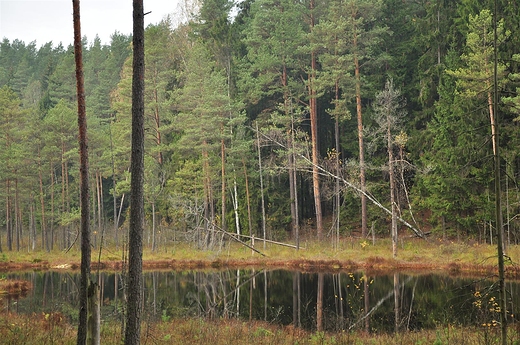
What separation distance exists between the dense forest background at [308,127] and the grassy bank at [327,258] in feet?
5.23

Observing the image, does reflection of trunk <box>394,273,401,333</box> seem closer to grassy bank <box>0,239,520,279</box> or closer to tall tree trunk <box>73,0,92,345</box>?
grassy bank <box>0,239,520,279</box>

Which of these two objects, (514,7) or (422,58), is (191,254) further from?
(514,7)

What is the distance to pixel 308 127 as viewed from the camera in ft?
142

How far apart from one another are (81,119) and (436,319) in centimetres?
1204

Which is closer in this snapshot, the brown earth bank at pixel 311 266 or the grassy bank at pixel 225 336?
the grassy bank at pixel 225 336

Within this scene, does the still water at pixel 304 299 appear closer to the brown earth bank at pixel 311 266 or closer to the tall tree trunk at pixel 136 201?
the brown earth bank at pixel 311 266

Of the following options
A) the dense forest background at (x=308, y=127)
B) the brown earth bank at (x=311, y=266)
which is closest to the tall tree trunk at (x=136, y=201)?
the brown earth bank at (x=311, y=266)

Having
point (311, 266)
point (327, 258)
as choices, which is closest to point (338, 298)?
point (311, 266)

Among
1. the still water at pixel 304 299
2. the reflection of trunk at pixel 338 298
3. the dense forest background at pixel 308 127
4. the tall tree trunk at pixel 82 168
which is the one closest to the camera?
the tall tree trunk at pixel 82 168

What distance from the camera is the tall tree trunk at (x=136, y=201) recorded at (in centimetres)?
741

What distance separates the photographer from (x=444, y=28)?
110 feet

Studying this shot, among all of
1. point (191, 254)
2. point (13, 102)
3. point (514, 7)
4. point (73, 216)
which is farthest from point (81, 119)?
point (13, 102)

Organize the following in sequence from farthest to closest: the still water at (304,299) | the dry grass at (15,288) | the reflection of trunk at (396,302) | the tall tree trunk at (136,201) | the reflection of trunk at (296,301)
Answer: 1. the dry grass at (15,288)
2. the reflection of trunk at (296,301)
3. the still water at (304,299)
4. the reflection of trunk at (396,302)
5. the tall tree trunk at (136,201)

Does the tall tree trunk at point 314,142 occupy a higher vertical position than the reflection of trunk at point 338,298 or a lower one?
higher
